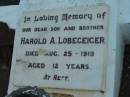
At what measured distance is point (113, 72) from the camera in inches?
175

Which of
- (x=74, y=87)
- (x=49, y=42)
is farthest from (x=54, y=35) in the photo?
(x=74, y=87)

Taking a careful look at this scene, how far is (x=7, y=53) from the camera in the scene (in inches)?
218

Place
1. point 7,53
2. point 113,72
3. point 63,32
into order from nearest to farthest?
point 113,72
point 63,32
point 7,53

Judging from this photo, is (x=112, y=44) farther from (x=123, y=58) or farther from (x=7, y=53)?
(x=7, y=53)

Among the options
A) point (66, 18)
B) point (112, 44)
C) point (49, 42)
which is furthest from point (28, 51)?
point (112, 44)

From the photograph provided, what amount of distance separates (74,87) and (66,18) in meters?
0.87

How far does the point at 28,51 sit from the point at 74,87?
0.83m

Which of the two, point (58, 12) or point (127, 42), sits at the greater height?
point (58, 12)

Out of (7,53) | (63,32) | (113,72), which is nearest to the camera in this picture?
(113,72)

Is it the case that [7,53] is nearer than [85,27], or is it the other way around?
[85,27]

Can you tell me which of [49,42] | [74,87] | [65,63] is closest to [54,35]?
[49,42]

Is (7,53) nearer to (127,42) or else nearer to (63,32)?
(63,32)

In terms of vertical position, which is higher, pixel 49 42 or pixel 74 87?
pixel 49 42

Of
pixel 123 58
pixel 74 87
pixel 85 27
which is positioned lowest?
pixel 74 87
